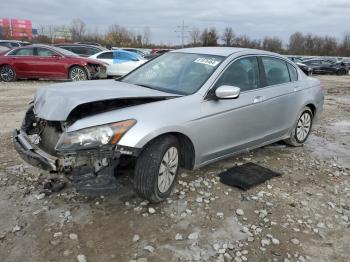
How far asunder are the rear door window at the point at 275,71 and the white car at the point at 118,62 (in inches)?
414

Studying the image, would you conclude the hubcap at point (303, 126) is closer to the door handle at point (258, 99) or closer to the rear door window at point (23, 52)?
the door handle at point (258, 99)

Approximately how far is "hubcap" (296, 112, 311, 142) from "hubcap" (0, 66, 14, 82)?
11729 mm

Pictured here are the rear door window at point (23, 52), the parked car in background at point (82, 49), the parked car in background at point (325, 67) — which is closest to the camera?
the rear door window at point (23, 52)

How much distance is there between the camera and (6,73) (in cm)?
1402

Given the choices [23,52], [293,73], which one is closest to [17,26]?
[23,52]

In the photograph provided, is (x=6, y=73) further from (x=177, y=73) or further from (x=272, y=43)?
(x=272, y=43)

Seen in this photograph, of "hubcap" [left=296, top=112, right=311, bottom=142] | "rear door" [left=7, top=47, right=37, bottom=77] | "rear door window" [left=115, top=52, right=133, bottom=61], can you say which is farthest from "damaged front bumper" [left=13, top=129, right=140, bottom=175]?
"rear door window" [left=115, top=52, right=133, bottom=61]

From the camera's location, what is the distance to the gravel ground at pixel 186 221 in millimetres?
3082

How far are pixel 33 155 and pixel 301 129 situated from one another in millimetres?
4281

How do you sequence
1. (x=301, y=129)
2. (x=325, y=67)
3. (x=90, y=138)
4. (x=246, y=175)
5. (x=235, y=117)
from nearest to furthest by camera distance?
(x=90, y=138), (x=235, y=117), (x=246, y=175), (x=301, y=129), (x=325, y=67)

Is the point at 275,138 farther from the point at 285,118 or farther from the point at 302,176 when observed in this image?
the point at 302,176

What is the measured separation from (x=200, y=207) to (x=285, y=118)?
2.31 meters

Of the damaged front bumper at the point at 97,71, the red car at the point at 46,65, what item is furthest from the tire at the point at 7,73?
the damaged front bumper at the point at 97,71

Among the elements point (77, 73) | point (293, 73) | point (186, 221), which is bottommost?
point (186, 221)
